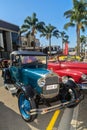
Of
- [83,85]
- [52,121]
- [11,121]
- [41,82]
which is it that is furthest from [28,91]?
[83,85]

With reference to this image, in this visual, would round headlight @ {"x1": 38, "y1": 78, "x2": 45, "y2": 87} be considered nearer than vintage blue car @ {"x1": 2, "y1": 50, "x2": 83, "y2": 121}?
No

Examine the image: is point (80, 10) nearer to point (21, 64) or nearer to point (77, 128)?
point (21, 64)

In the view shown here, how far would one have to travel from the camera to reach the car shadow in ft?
17.3

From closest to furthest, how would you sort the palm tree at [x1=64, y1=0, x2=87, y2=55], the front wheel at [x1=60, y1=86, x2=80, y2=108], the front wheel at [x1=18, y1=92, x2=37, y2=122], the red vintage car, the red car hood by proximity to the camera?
1. the front wheel at [x1=18, y1=92, x2=37, y2=122]
2. the front wheel at [x1=60, y1=86, x2=80, y2=108]
3. the red vintage car
4. the red car hood
5. the palm tree at [x1=64, y1=0, x2=87, y2=55]

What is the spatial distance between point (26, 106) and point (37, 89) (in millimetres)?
615

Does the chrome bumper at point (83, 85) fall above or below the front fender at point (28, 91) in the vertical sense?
below

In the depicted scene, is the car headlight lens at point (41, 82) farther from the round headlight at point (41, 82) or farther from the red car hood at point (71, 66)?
the red car hood at point (71, 66)

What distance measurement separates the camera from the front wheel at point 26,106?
17.7ft

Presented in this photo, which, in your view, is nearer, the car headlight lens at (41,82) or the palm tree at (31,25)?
the car headlight lens at (41,82)

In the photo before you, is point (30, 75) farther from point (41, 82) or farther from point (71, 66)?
point (71, 66)

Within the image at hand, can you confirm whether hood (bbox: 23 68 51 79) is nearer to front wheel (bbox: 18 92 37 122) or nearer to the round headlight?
the round headlight

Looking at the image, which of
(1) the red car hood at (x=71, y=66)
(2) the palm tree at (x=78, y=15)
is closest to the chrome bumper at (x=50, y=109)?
(1) the red car hood at (x=71, y=66)

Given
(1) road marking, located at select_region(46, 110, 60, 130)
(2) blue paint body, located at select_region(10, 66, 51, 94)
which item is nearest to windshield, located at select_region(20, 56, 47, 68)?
(2) blue paint body, located at select_region(10, 66, 51, 94)

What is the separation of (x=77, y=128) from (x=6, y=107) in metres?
2.96
